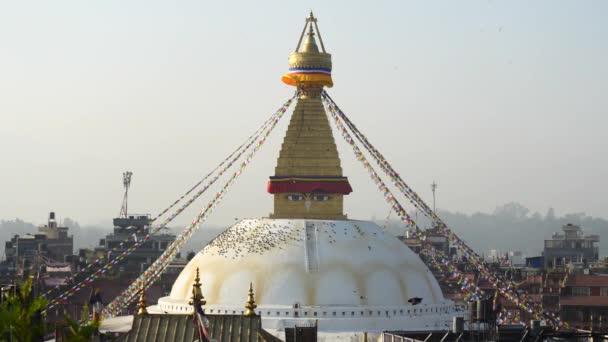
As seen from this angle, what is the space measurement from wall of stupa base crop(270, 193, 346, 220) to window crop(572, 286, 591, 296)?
101ft

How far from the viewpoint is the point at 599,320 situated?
92.4 m

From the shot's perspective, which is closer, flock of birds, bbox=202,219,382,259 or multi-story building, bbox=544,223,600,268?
flock of birds, bbox=202,219,382,259

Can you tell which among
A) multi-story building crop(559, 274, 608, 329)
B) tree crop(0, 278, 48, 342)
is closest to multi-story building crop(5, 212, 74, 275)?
multi-story building crop(559, 274, 608, 329)

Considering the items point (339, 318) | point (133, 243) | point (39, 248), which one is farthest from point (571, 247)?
point (339, 318)

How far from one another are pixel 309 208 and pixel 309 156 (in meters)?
2.70

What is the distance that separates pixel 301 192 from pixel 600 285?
3272 cm

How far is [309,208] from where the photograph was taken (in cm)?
7094

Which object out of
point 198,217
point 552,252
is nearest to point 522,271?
point 552,252

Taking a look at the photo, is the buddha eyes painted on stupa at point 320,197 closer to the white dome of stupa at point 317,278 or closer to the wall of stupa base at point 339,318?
the white dome of stupa at point 317,278

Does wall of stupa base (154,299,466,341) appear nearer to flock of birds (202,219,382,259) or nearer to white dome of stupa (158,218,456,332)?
white dome of stupa (158,218,456,332)

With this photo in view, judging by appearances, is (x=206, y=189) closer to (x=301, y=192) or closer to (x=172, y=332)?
(x=301, y=192)

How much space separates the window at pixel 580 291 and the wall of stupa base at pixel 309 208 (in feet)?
101


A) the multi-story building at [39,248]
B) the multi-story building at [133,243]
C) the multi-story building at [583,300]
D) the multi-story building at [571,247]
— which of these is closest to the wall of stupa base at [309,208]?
the multi-story building at [583,300]

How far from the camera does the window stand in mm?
97000
